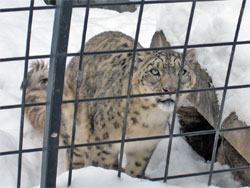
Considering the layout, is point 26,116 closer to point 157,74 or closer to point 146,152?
point 146,152

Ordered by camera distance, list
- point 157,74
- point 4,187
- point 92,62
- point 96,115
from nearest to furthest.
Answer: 1. point 4,187
2. point 157,74
3. point 96,115
4. point 92,62

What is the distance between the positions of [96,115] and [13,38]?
2.63m

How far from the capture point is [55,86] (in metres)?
1.99

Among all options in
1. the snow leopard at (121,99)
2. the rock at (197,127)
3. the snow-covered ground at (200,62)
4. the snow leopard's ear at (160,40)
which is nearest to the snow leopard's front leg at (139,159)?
the snow leopard at (121,99)

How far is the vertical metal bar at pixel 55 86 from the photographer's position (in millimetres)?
1914

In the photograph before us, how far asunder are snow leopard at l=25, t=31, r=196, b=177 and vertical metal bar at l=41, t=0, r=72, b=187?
1186 millimetres

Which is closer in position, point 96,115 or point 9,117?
point 96,115

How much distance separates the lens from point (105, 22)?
7.05m

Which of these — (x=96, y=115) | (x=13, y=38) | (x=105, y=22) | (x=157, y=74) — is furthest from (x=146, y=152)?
(x=105, y=22)

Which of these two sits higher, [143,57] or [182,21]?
[182,21]

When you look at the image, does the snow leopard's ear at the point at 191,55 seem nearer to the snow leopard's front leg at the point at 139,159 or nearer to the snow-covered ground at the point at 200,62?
the snow-covered ground at the point at 200,62

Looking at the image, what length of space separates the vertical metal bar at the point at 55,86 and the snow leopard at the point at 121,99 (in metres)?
1.19

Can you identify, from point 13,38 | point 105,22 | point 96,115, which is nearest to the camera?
point 96,115

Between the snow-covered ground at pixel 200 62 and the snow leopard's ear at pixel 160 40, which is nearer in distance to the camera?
the snow-covered ground at pixel 200 62
